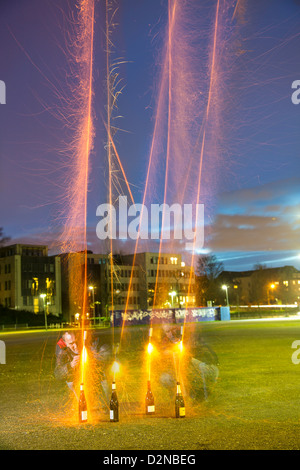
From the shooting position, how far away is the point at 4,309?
77.1 meters

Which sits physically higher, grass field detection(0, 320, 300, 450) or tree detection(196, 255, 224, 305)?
tree detection(196, 255, 224, 305)

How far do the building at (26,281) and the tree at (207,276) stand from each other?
2675 cm

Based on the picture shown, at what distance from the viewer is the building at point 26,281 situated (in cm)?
8581

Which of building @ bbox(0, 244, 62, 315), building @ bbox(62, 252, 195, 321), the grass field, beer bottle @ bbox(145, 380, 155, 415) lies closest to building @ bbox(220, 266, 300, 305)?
building @ bbox(62, 252, 195, 321)

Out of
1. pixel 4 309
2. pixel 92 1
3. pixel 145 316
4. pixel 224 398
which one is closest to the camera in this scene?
pixel 224 398

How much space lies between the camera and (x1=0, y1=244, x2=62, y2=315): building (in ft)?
282

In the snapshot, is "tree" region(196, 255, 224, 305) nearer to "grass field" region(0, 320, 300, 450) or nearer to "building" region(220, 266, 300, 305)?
"building" region(220, 266, 300, 305)

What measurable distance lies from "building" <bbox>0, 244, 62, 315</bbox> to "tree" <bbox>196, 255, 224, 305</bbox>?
87.8 ft

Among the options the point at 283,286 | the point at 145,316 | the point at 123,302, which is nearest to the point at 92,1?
the point at 145,316

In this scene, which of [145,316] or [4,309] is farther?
[4,309]

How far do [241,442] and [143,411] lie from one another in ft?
8.69

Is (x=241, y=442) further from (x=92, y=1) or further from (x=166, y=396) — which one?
(x=92, y=1)

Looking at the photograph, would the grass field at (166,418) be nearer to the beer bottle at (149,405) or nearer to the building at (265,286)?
the beer bottle at (149,405)

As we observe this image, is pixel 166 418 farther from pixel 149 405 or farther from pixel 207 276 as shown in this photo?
pixel 207 276
